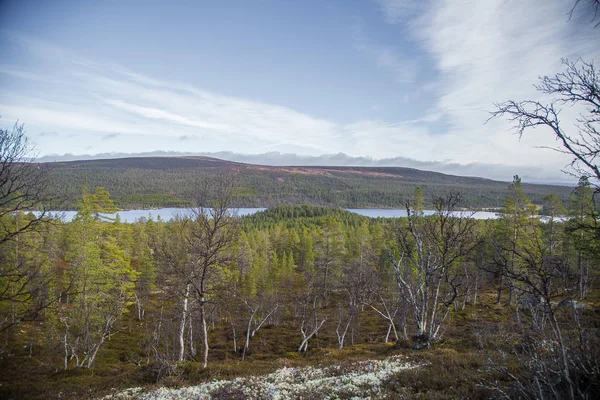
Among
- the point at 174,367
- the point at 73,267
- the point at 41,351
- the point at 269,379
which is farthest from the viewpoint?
the point at 41,351

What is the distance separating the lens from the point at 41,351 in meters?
29.4

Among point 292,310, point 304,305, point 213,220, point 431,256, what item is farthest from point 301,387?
point 292,310

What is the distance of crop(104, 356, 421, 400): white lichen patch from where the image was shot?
9195mm

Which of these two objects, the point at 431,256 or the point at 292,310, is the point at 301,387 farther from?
the point at 292,310

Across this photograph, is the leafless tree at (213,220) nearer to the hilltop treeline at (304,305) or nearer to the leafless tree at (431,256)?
the hilltop treeline at (304,305)

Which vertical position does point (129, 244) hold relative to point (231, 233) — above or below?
below

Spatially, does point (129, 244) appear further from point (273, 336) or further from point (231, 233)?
point (231, 233)

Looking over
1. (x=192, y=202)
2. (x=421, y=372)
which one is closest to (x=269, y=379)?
(x=421, y=372)

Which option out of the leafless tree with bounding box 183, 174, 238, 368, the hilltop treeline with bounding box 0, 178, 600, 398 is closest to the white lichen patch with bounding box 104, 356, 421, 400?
the hilltop treeline with bounding box 0, 178, 600, 398

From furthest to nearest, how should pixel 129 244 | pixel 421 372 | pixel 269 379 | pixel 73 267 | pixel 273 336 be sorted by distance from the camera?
pixel 129 244 → pixel 273 336 → pixel 73 267 → pixel 269 379 → pixel 421 372

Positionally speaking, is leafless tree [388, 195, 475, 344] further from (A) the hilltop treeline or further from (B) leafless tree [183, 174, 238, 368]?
(B) leafless tree [183, 174, 238, 368]

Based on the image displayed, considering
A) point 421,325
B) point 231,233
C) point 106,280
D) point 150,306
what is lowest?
point 150,306

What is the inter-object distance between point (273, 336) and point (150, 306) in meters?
22.9

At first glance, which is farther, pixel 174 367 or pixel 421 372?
pixel 174 367
